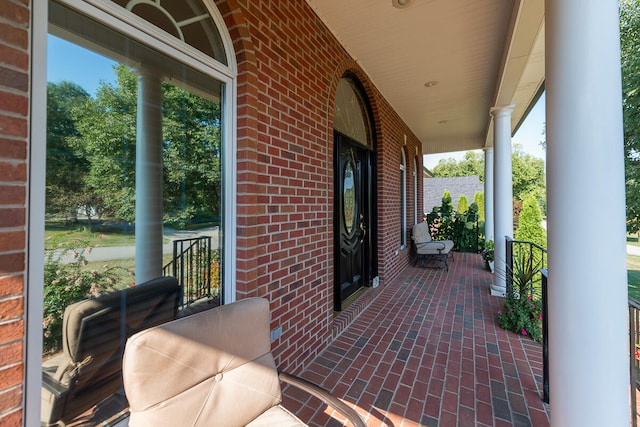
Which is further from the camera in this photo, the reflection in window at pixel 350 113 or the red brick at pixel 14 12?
the reflection in window at pixel 350 113

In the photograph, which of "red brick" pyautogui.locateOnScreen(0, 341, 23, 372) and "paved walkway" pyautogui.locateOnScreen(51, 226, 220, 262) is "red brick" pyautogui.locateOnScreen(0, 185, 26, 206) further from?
"red brick" pyautogui.locateOnScreen(0, 341, 23, 372)

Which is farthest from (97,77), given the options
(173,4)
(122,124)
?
(173,4)

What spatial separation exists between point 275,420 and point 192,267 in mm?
928

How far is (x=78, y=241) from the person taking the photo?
46.4 inches

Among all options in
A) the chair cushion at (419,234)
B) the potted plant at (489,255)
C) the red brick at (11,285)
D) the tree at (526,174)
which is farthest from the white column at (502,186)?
the tree at (526,174)

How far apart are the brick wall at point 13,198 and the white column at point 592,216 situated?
6.79 ft

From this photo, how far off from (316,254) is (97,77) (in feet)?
6.13

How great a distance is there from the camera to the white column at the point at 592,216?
3.66 ft

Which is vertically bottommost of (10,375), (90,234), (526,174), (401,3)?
(10,375)

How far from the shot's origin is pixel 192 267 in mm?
1686

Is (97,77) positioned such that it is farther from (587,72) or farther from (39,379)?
(587,72)

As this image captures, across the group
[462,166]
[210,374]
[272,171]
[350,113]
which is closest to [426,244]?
[350,113]

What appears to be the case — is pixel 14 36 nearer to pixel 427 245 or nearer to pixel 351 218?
pixel 351 218

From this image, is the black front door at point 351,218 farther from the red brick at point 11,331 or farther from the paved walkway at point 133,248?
the red brick at point 11,331
